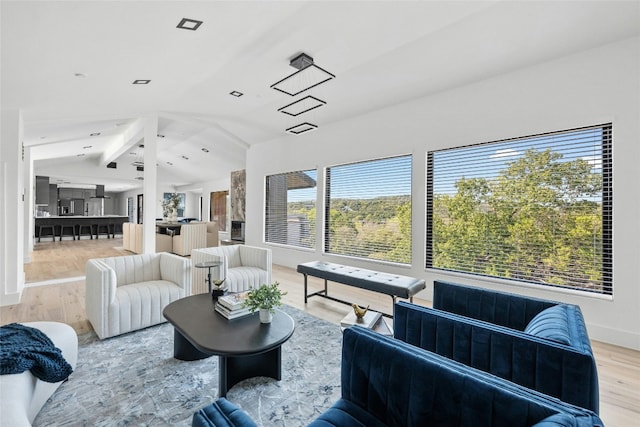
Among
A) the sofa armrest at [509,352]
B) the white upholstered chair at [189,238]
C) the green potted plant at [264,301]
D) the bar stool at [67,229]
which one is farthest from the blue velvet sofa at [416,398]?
the bar stool at [67,229]

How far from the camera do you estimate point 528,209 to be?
11.4 ft

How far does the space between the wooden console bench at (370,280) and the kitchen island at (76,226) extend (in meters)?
11.2

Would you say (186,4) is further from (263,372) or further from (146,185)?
(146,185)

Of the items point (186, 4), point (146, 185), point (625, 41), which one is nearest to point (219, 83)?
point (186, 4)

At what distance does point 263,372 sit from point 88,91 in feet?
13.5

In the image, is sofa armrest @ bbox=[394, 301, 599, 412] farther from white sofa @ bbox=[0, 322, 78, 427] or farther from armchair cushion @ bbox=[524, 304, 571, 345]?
white sofa @ bbox=[0, 322, 78, 427]

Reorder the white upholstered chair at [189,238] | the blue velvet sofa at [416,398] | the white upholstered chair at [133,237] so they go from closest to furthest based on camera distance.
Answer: the blue velvet sofa at [416,398] < the white upholstered chair at [133,237] < the white upholstered chair at [189,238]

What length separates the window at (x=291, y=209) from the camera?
20.5 feet

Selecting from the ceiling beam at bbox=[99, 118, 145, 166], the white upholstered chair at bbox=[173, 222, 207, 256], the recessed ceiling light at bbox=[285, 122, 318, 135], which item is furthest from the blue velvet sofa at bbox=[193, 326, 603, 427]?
the white upholstered chair at bbox=[173, 222, 207, 256]

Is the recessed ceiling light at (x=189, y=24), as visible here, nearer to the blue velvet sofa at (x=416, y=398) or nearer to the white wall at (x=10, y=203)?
the blue velvet sofa at (x=416, y=398)

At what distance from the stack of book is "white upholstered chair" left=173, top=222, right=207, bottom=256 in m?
5.72

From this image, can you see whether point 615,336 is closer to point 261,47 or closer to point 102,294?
point 261,47

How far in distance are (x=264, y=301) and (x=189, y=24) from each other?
2.54m

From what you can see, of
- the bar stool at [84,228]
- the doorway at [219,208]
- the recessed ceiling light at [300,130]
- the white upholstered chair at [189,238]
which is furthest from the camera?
the doorway at [219,208]
